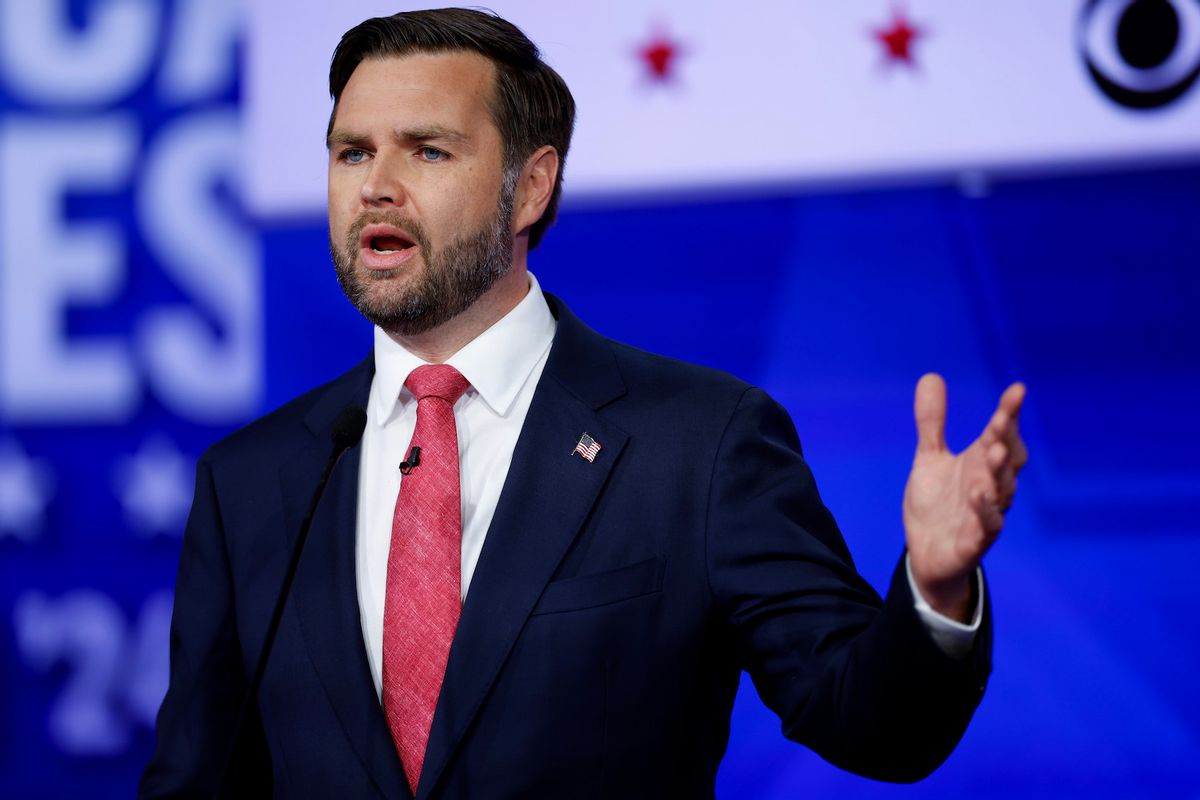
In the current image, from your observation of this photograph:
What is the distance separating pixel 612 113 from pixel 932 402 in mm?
1661

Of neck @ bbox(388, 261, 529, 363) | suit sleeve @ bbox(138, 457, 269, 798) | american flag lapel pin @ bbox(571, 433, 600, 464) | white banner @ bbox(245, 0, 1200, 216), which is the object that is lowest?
suit sleeve @ bbox(138, 457, 269, 798)

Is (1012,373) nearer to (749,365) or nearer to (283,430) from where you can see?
(749,365)

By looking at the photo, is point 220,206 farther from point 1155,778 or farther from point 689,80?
point 1155,778

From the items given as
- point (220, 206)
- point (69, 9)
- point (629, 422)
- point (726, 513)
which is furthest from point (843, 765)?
point (69, 9)

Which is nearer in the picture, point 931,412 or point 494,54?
point 931,412

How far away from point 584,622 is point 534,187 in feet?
2.31

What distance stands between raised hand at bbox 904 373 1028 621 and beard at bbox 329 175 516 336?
2.34ft

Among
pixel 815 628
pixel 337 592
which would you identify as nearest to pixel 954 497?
pixel 815 628

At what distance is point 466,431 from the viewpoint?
1851mm

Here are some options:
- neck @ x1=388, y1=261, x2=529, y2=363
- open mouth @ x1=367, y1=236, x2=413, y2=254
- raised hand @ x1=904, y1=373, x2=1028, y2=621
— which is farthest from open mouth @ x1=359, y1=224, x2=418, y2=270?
raised hand @ x1=904, y1=373, x2=1028, y2=621

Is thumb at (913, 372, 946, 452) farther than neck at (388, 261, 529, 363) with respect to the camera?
No

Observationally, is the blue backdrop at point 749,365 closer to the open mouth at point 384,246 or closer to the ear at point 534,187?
the ear at point 534,187

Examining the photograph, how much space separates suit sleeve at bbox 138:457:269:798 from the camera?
182 centimetres

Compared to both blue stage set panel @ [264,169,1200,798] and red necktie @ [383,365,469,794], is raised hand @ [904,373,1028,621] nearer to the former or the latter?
red necktie @ [383,365,469,794]
